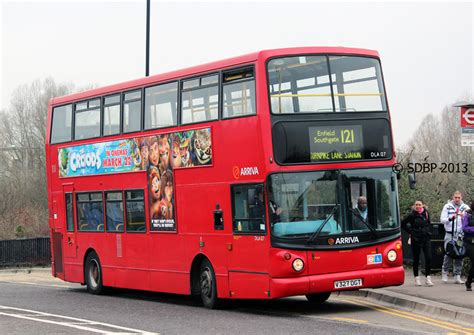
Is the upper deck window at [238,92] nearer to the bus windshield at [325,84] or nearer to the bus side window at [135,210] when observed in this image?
the bus windshield at [325,84]

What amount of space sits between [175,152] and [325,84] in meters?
3.72

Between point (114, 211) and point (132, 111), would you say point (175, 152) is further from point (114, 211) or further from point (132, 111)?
point (114, 211)

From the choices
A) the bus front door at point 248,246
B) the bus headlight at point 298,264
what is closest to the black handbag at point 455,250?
the bus headlight at point 298,264

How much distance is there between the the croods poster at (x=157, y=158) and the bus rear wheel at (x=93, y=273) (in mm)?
1984

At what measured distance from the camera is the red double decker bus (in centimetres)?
1625

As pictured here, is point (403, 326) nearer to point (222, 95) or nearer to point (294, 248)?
point (294, 248)

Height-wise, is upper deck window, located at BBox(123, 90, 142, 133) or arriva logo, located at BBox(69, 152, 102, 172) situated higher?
upper deck window, located at BBox(123, 90, 142, 133)

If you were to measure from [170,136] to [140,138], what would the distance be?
1.35 metres

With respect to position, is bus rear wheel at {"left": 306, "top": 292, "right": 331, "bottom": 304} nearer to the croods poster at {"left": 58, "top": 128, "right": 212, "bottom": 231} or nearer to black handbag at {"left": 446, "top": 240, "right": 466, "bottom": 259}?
black handbag at {"left": 446, "top": 240, "right": 466, "bottom": 259}

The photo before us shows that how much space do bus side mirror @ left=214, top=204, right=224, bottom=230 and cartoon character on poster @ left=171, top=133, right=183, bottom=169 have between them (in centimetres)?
157

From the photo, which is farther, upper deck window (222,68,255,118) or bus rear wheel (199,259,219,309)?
bus rear wheel (199,259,219,309)

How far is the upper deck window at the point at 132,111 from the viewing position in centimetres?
2064

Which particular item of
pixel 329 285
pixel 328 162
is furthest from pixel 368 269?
pixel 328 162

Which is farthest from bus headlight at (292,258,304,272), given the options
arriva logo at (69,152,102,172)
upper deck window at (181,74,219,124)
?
arriva logo at (69,152,102,172)
